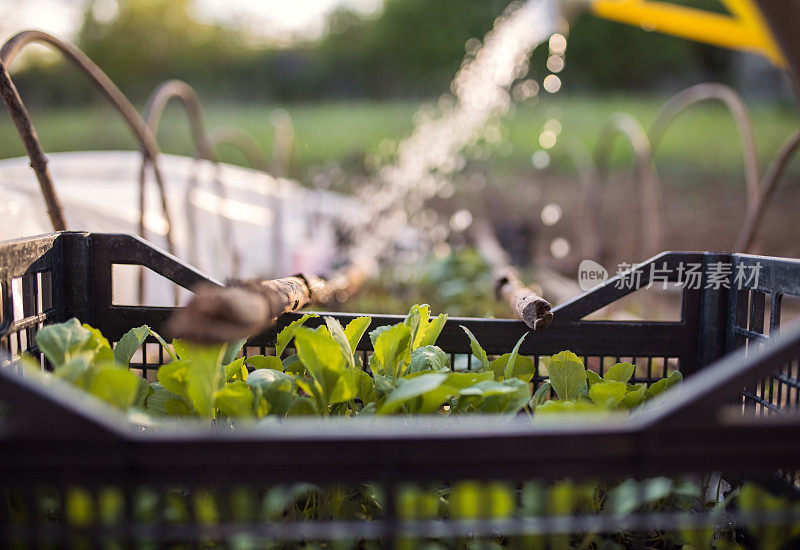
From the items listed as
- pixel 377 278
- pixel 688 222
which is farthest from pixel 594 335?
pixel 688 222

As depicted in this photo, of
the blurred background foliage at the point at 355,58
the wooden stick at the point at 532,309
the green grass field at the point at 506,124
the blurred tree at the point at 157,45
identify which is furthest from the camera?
the blurred tree at the point at 157,45

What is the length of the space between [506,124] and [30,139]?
12.5m

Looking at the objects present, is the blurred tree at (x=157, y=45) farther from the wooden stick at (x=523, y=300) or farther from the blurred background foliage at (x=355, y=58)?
the wooden stick at (x=523, y=300)

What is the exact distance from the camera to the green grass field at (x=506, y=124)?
11.8 m

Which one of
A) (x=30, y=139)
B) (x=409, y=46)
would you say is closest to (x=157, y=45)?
(x=409, y=46)

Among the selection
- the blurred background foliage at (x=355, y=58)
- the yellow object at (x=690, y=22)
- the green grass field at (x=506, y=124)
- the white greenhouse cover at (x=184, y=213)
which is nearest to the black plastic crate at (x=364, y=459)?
the white greenhouse cover at (x=184, y=213)

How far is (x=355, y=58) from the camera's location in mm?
17953

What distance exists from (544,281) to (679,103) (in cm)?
86

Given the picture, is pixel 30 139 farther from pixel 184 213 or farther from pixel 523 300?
pixel 184 213

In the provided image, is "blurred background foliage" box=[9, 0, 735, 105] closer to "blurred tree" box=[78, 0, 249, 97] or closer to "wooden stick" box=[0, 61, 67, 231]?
"blurred tree" box=[78, 0, 249, 97]

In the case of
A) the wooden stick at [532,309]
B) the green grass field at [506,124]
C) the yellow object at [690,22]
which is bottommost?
the wooden stick at [532,309]

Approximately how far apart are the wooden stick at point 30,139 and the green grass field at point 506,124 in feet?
31.4

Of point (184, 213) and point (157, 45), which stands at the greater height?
point (157, 45)

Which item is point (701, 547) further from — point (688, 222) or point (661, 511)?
point (688, 222)
